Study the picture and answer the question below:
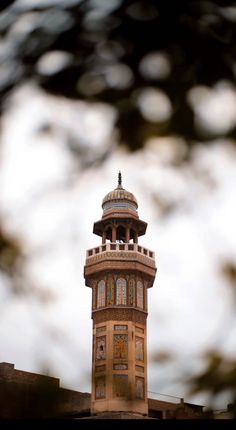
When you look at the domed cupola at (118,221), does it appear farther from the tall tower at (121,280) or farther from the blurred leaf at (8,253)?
the blurred leaf at (8,253)

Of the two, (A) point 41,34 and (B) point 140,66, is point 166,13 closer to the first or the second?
(B) point 140,66

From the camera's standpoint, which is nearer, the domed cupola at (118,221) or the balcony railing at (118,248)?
the balcony railing at (118,248)

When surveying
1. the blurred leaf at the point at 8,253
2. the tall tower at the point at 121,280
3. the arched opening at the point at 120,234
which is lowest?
the blurred leaf at the point at 8,253

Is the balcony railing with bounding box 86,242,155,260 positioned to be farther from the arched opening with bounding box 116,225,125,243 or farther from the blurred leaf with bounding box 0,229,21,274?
the blurred leaf with bounding box 0,229,21,274

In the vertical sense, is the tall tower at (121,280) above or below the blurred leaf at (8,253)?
above

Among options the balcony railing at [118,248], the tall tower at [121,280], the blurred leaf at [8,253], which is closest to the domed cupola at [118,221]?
the tall tower at [121,280]

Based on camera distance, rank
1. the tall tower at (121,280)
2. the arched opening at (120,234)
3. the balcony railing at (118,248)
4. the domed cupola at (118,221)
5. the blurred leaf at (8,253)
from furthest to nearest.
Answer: the arched opening at (120,234) → the domed cupola at (118,221) → the balcony railing at (118,248) → the tall tower at (121,280) → the blurred leaf at (8,253)

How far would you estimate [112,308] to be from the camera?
16.2m

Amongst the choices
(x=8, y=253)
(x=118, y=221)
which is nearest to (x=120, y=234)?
(x=118, y=221)

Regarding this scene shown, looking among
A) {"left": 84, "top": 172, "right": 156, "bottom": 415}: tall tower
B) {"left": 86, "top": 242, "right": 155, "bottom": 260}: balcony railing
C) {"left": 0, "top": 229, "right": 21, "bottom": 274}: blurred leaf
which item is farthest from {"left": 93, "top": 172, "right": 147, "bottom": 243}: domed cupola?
{"left": 0, "top": 229, "right": 21, "bottom": 274}: blurred leaf

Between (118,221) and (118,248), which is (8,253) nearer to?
(118,248)

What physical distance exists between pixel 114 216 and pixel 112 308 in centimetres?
251

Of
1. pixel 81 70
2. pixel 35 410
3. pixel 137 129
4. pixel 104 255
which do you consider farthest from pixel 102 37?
pixel 104 255

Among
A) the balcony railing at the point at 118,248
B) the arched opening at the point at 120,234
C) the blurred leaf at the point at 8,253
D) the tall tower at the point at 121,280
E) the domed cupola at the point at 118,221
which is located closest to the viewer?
the blurred leaf at the point at 8,253
